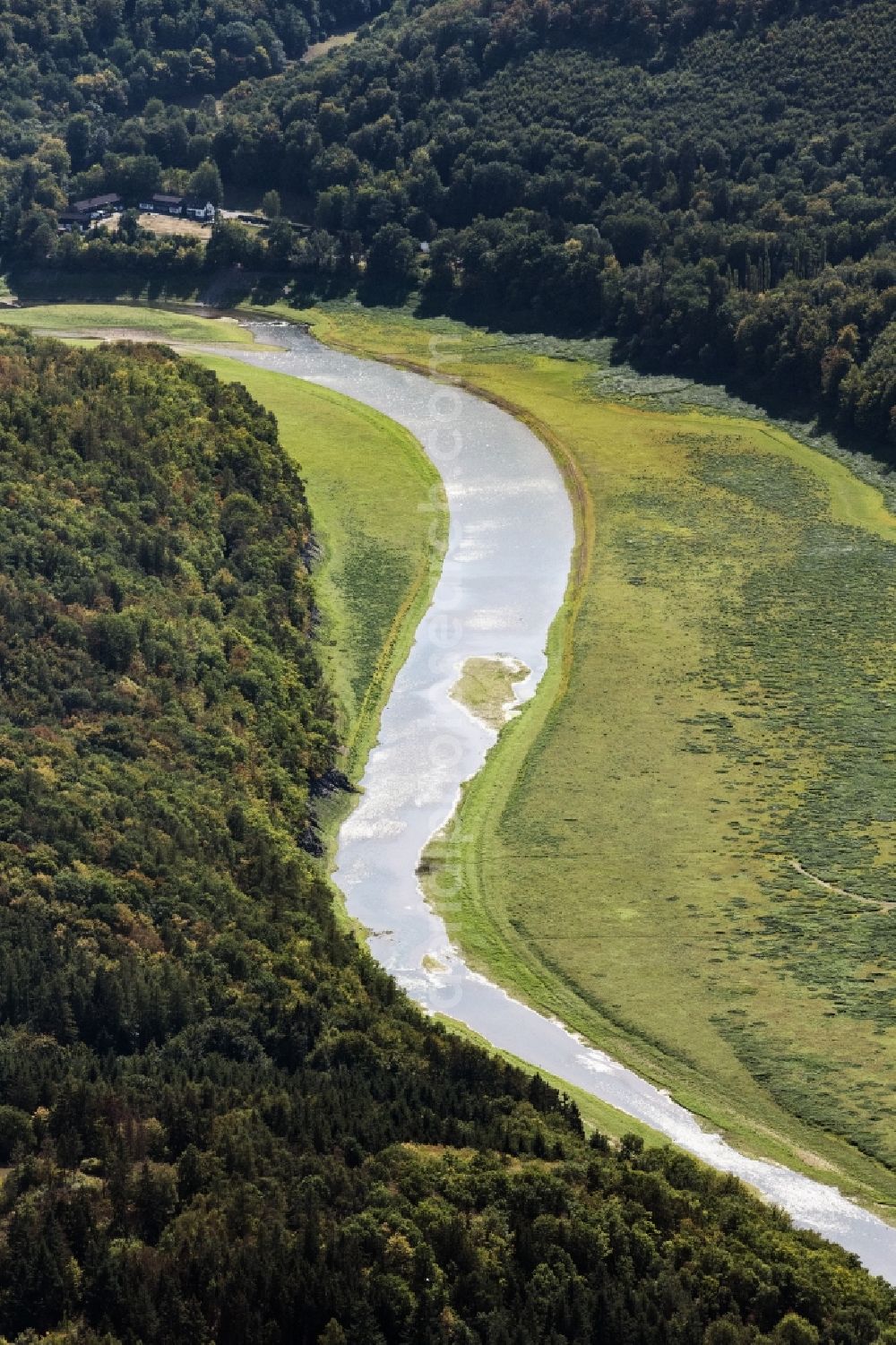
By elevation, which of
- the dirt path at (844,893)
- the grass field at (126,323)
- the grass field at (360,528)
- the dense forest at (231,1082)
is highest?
the grass field at (126,323)

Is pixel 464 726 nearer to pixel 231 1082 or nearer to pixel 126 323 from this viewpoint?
pixel 231 1082

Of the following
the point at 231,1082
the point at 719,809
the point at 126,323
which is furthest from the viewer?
the point at 126,323

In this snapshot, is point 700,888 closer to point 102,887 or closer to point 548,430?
point 102,887

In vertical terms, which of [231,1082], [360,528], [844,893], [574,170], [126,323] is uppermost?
[574,170]

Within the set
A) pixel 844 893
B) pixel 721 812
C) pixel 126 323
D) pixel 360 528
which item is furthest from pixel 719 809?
pixel 126 323

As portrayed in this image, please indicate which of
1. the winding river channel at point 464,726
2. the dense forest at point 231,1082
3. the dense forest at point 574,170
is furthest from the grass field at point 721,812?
the dense forest at point 574,170

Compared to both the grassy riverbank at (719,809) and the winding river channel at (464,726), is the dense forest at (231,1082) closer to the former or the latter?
the winding river channel at (464,726)

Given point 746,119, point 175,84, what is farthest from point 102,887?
point 175,84
